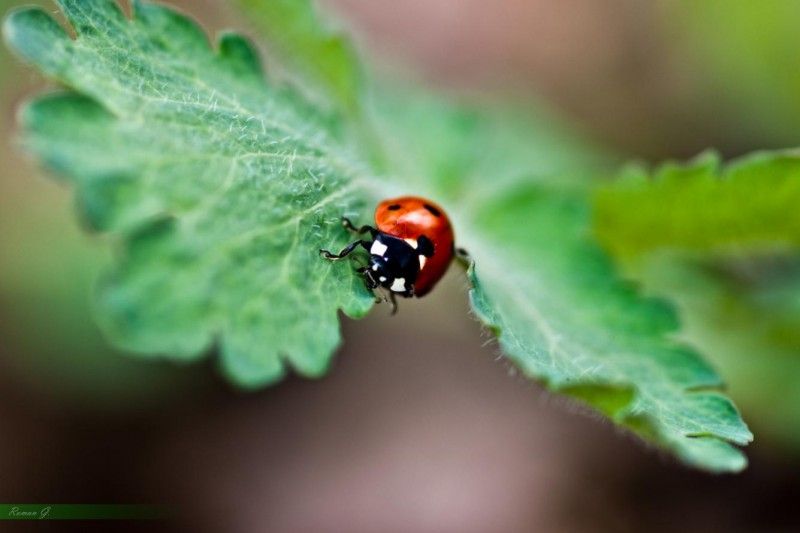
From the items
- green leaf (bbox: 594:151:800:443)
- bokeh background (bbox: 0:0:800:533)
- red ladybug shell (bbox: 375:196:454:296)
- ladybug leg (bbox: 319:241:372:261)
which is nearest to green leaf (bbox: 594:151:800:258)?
green leaf (bbox: 594:151:800:443)

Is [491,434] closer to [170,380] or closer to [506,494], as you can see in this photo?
[506,494]

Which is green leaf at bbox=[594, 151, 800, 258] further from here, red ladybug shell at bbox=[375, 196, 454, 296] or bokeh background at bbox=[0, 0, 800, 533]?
red ladybug shell at bbox=[375, 196, 454, 296]

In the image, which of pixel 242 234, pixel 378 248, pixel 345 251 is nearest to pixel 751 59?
pixel 378 248

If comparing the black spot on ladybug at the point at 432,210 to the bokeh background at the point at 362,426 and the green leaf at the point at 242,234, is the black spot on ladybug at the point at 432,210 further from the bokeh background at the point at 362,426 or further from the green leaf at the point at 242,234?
the bokeh background at the point at 362,426

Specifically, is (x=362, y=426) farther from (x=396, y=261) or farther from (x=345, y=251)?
(x=345, y=251)

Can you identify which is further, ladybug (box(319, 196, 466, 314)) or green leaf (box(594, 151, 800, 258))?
green leaf (box(594, 151, 800, 258))

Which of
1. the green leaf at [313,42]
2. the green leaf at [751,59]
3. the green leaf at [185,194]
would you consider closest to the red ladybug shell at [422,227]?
the green leaf at [185,194]

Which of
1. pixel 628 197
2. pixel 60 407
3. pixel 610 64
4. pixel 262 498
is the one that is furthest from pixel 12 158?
pixel 610 64
